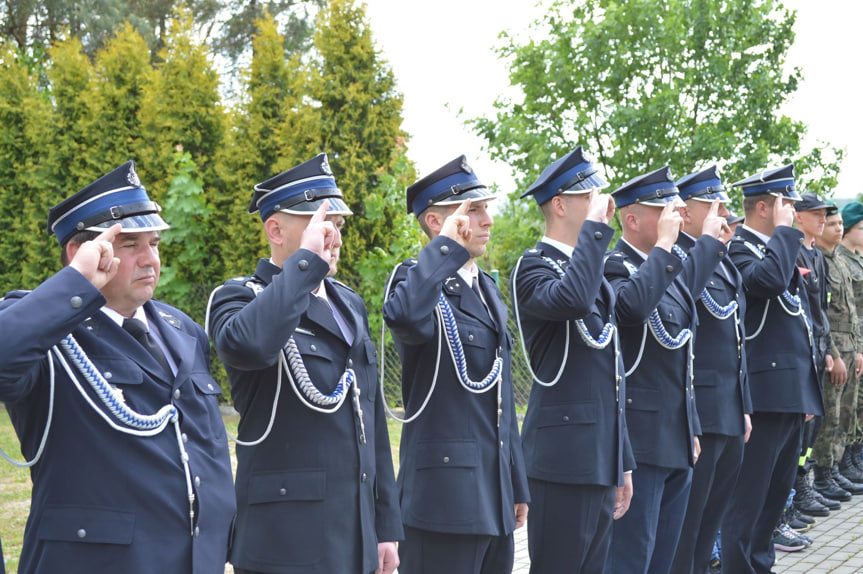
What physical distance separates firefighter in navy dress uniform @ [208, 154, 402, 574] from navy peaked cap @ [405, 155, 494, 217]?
0.63m

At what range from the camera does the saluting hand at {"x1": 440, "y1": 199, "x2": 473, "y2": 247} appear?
3.62 m

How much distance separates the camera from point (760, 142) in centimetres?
1602

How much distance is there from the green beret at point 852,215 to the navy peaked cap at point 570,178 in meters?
5.16

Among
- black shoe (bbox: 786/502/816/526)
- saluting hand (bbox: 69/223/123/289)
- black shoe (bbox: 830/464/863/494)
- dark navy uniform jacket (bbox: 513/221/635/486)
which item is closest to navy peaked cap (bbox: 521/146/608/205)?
dark navy uniform jacket (bbox: 513/221/635/486)

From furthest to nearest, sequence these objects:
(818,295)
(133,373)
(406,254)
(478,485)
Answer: (406,254)
(818,295)
(478,485)
(133,373)

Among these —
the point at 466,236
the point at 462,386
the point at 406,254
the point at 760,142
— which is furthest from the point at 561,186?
the point at 760,142

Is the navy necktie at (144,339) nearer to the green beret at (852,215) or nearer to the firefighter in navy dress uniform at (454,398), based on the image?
the firefighter in navy dress uniform at (454,398)

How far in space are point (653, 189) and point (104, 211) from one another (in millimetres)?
2987

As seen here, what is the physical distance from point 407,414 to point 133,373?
4.62 ft

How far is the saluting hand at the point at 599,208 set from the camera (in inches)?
166

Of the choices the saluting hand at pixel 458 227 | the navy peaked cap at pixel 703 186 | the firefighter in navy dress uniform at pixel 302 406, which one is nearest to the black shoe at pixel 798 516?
the navy peaked cap at pixel 703 186

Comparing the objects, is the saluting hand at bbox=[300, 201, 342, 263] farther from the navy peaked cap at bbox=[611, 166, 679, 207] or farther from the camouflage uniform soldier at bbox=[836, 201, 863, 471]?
the camouflage uniform soldier at bbox=[836, 201, 863, 471]

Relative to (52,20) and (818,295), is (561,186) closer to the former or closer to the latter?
(818,295)

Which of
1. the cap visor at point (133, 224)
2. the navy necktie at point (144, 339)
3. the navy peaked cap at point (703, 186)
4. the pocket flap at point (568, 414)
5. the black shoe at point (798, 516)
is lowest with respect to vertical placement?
the black shoe at point (798, 516)
